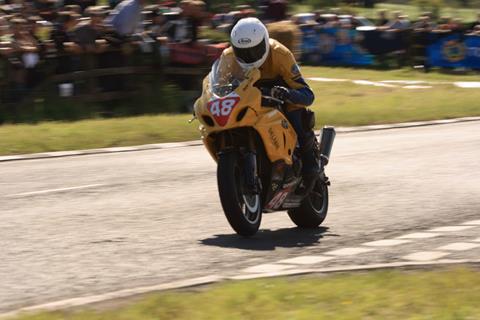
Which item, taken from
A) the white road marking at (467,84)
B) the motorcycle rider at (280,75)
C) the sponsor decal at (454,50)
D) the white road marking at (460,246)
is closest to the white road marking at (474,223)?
the white road marking at (460,246)

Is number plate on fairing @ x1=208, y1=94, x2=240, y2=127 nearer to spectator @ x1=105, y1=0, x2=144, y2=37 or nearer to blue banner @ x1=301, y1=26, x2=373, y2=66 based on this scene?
spectator @ x1=105, y1=0, x2=144, y2=37

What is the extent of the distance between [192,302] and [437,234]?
360cm

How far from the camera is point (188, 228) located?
9.52 meters

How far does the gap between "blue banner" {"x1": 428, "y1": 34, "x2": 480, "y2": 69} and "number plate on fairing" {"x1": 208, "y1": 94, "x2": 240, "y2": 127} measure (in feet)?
79.6

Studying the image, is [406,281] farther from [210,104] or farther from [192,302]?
[210,104]

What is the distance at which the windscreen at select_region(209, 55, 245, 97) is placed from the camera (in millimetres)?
8625

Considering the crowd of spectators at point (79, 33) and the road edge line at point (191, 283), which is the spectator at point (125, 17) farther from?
the road edge line at point (191, 283)

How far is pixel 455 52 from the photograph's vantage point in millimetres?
32406

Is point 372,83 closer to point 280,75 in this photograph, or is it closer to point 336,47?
point 336,47

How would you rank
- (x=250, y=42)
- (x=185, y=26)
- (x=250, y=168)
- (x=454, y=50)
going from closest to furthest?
(x=250, y=168) < (x=250, y=42) < (x=185, y=26) < (x=454, y=50)

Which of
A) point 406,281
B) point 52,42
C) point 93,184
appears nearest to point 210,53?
point 52,42

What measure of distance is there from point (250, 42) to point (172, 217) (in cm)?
218

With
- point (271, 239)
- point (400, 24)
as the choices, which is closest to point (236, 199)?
point (271, 239)

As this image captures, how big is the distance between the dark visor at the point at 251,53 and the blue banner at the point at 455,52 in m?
23.8
